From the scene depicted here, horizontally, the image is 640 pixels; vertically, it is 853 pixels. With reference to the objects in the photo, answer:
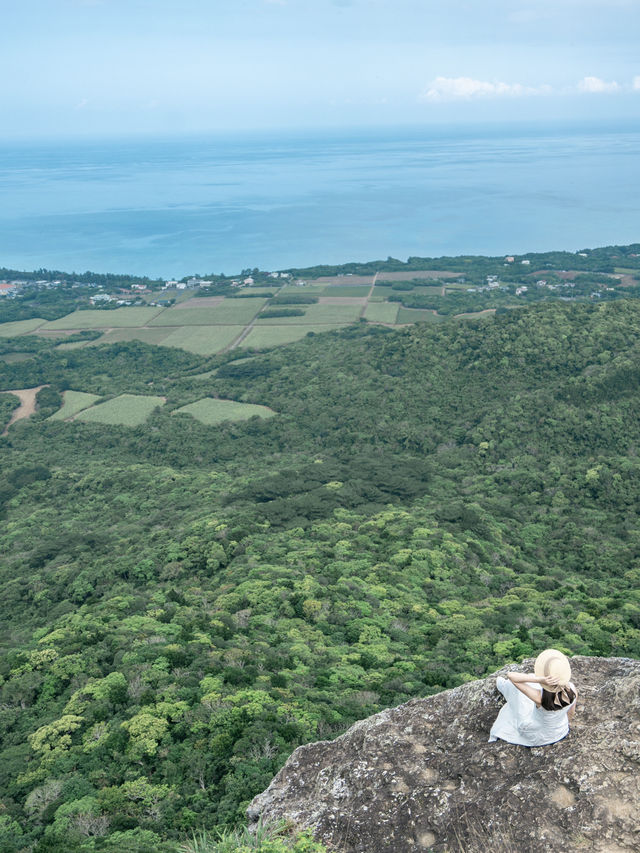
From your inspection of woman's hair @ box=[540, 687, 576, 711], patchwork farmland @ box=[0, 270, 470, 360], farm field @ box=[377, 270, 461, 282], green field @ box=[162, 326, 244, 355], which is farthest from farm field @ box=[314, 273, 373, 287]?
woman's hair @ box=[540, 687, 576, 711]

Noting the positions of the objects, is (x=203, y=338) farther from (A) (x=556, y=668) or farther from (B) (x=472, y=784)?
(A) (x=556, y=668)

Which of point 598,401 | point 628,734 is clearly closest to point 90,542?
point 628,734

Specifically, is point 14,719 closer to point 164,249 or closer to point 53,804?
point 53,804

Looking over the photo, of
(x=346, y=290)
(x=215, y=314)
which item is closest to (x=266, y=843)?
(x=215, y=314)

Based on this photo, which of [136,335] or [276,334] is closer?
[276,334]

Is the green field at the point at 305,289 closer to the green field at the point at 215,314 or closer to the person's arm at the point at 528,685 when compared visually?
the green field at the point at 215,314
